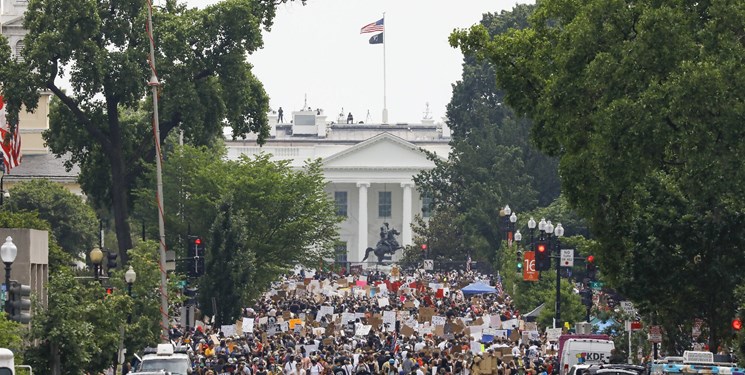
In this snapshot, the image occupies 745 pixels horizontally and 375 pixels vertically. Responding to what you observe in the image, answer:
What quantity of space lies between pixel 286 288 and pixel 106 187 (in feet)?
58.1

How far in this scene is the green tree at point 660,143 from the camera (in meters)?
38.3

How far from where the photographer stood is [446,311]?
243 feet

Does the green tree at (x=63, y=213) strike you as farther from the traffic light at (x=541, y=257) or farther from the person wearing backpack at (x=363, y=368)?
the person wearing backpack at (x=363, y=368)

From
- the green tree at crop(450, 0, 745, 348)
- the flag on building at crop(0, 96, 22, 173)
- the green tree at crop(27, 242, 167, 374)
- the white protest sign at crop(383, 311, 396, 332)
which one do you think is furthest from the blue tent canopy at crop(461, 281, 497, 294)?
the green tree at crop(450, 0, 745, 348)

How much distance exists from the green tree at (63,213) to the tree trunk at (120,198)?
90.4 ft

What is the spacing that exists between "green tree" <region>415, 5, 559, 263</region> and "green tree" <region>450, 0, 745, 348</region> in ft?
231

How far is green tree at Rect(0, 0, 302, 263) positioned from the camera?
224 ft

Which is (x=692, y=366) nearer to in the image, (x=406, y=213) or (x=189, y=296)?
(x=189, y=296)

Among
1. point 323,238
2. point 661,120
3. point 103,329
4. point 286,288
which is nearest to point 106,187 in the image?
point 323,238

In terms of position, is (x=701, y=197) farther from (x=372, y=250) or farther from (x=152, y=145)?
(x=372, y=250)

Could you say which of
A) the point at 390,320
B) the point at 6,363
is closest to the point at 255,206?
the point at 390,320

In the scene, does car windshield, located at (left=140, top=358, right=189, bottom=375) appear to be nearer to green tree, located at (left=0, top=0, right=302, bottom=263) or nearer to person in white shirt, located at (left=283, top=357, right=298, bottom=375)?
person in white shirt, located at (left=283, top=357, right=298, bottom=375)

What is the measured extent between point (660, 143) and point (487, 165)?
78978 millimetres

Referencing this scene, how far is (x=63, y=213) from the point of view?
10050cm
